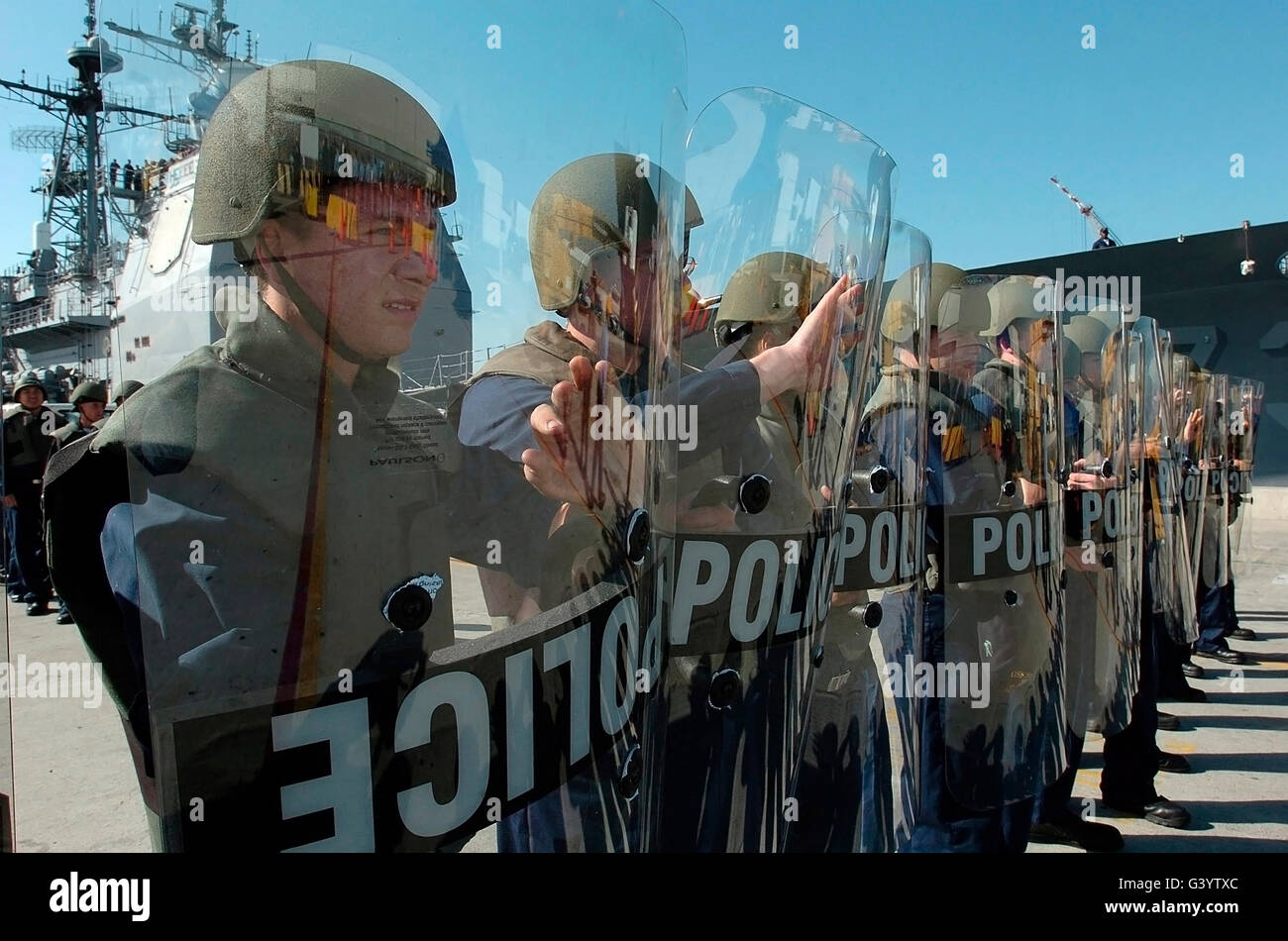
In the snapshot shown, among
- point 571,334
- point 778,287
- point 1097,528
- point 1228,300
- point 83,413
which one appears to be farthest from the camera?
point 1228,300

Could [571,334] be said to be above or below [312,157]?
below

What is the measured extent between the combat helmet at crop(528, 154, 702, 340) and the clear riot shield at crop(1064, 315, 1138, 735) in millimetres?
2322

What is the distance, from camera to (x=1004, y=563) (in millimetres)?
2590

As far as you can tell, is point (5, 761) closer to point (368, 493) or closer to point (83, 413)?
point (368, 493)

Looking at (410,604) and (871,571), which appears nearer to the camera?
(410,604)

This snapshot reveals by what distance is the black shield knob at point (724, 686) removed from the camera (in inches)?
59.2

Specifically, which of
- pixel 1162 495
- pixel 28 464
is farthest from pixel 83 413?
pixel 1162 495

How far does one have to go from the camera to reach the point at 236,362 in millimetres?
822

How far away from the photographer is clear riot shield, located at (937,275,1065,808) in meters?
2.61

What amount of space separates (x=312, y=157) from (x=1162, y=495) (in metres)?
4.34

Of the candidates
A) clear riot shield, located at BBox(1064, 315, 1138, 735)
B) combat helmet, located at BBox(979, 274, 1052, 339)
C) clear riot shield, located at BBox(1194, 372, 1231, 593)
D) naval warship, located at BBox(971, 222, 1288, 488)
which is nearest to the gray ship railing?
combat helmet, located at BBox(979, 274, 1052, 339)

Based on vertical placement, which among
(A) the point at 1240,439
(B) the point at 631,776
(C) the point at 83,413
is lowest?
(B) the point at 631,776

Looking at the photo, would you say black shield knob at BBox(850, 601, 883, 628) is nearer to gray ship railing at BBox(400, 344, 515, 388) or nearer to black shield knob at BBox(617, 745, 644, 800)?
black shield knob at BBox(617, 745, 644, 800)
